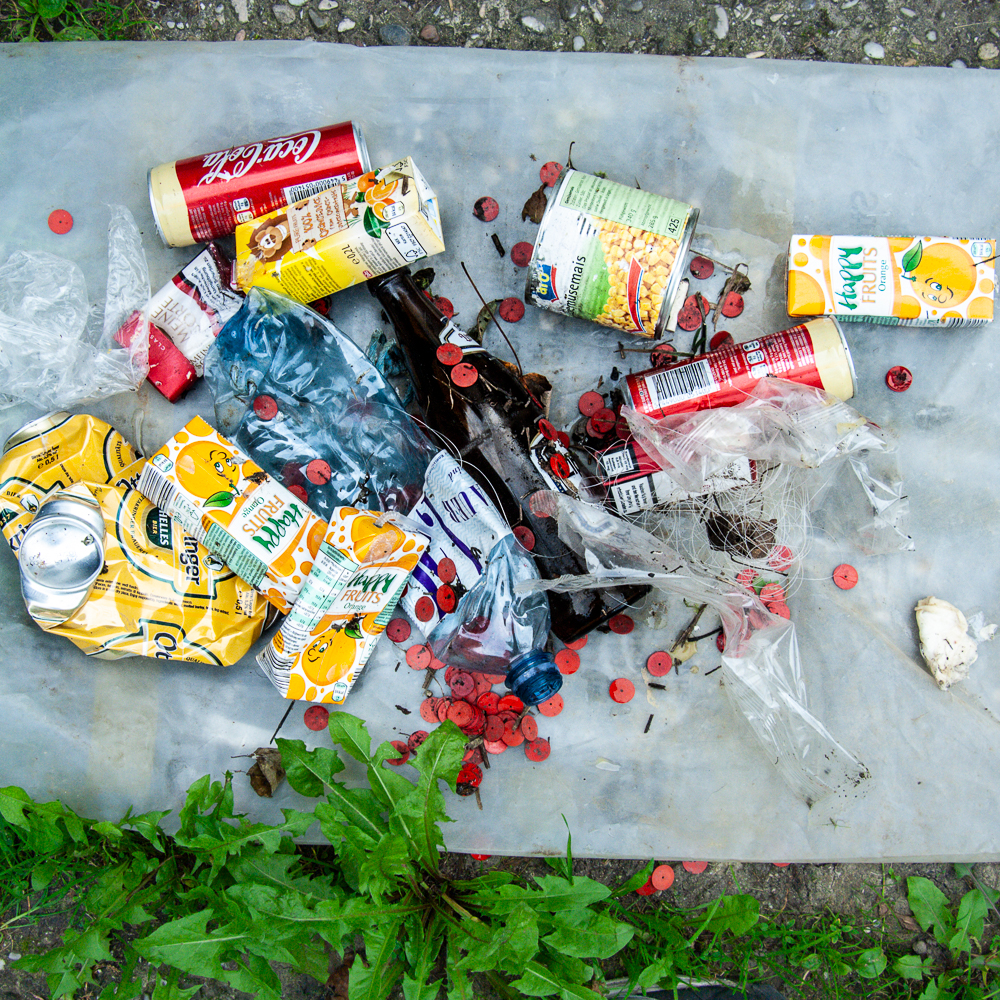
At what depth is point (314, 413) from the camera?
1.62 metres

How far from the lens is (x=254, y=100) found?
1.69 meters

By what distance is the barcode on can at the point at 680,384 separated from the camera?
59.5 inches

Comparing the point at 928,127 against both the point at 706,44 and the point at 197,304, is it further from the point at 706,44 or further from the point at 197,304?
the point at 197,304

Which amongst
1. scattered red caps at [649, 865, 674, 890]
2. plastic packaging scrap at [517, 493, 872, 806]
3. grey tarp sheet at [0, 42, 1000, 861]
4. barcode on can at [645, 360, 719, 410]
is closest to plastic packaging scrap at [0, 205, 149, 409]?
grey tarp sheet at [0, 42, 1000, 861]

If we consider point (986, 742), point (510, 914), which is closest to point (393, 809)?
point (510, 914)

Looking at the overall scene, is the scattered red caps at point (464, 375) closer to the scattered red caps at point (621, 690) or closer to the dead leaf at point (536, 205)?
the dead leaf at point (536, 205)

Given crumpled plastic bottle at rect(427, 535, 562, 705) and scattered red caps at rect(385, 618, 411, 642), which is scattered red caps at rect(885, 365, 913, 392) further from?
scattered red caps at rect(385, 618, 411, 642)

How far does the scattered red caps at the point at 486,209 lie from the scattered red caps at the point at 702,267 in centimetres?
48

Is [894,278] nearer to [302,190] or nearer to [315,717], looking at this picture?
[302,190]

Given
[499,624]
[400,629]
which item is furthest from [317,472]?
[499,624]

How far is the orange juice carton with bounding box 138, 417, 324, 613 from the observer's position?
1421mm

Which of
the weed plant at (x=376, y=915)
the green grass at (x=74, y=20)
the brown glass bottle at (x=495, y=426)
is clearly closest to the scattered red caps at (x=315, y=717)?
the weed plant at (x=376, y=915)

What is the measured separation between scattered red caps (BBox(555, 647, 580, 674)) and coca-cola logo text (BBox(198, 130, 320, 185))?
124cm

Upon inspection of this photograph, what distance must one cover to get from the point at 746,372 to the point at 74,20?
1.79 metres
